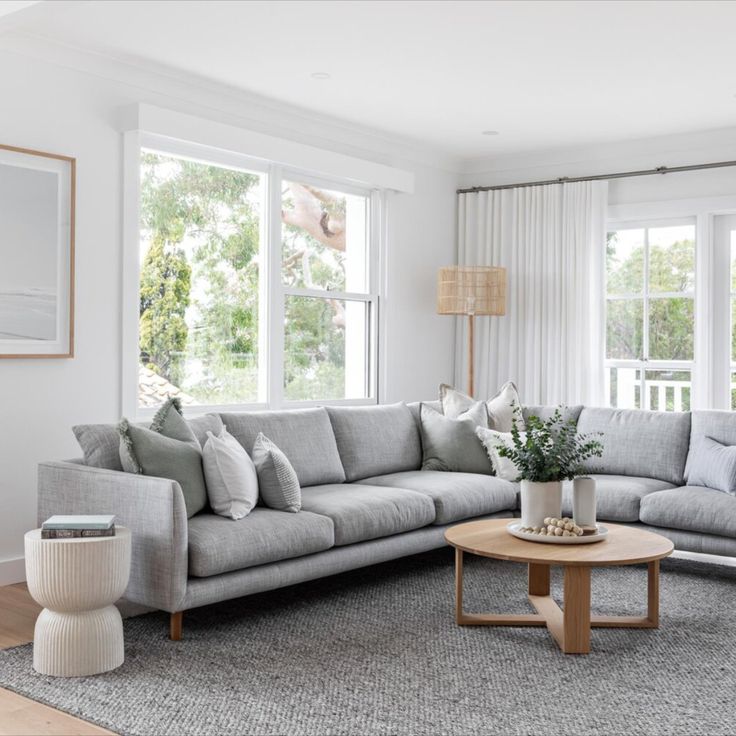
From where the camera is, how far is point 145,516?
3387mm

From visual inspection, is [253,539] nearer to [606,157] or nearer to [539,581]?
[539,581]

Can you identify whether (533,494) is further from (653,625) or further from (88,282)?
(88,282)

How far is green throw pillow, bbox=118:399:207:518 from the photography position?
142 inches

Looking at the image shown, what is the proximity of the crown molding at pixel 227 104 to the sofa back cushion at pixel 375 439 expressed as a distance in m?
1.76

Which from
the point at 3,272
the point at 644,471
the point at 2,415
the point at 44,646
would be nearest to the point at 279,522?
the point at 44,646

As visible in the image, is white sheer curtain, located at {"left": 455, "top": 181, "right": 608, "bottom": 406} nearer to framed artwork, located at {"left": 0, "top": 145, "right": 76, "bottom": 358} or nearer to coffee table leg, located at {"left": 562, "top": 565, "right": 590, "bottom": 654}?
coffee table leg, located at {"left": 562, "top": 565, "right": 590, "bottom": 654}

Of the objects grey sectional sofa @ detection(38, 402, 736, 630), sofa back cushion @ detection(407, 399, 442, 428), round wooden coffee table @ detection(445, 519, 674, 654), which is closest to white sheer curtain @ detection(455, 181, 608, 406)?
grey sectional sofa @ detection(38, 402, 736, 630)

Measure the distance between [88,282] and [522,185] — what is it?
345 centimetres

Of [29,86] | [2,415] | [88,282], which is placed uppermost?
[29,86]

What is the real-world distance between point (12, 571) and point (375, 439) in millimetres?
1943

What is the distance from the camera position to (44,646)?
3.06 m

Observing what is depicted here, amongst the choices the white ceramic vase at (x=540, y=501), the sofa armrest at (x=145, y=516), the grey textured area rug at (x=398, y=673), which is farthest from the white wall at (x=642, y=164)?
the sofa armrest at (x=145, y=516)

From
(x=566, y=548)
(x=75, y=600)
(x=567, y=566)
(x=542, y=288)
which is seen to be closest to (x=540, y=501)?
(x=566, y=548)

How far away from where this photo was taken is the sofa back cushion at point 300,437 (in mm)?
4402
